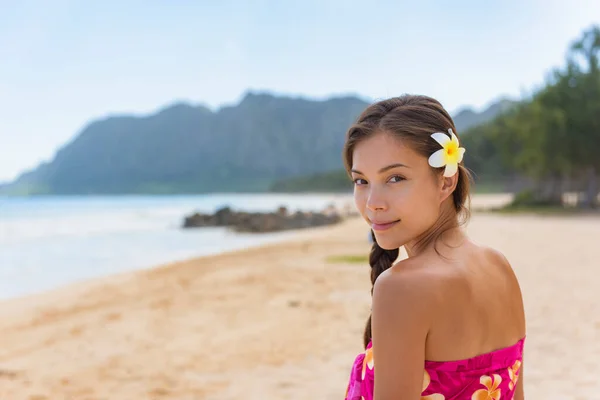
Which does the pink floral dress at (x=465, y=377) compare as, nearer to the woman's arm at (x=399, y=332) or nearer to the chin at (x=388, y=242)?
the woman's arm at (x=399, y=332)

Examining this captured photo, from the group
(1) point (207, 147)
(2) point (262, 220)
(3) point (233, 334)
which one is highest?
(1) point (207, 147)

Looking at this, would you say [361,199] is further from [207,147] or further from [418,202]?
[207,147]

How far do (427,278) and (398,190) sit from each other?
26cm

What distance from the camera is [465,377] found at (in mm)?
1353

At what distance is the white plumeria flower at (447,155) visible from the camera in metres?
1.34

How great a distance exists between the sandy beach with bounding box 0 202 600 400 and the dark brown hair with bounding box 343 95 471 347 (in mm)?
2868

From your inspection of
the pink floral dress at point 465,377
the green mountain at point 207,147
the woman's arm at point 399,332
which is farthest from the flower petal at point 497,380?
the green mountain at point 207,147

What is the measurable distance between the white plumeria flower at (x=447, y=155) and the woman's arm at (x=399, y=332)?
0.30m

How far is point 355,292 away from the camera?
25.5ft

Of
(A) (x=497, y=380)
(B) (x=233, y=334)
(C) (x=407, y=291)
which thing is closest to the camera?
(C) (x=407, y=291)

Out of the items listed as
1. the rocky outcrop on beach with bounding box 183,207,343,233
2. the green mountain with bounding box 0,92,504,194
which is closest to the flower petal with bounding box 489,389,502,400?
the rocky outcrop on beach with bounding box 183,207,343,233

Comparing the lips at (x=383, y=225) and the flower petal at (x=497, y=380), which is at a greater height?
the lips at (x=383, y=225)

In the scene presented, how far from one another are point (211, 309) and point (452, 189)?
6.13 metres

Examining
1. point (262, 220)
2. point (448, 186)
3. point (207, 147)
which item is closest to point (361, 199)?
point (448, 186)
